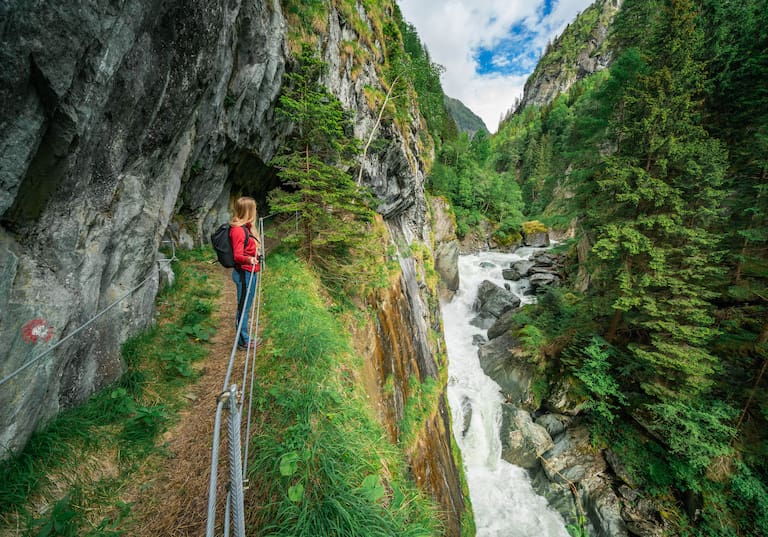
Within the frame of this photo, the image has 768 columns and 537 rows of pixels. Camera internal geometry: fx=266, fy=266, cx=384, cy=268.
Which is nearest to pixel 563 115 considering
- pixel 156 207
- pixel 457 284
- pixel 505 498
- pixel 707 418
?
pixel 457 284

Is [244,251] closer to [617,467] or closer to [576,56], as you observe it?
[617,467]

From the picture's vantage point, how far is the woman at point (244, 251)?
11.9ft

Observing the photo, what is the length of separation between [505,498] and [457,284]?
1317 cm

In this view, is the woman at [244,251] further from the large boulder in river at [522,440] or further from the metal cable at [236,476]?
the large boulder in river at [522,440]

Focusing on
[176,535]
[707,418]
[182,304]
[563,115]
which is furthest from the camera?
[563,115]

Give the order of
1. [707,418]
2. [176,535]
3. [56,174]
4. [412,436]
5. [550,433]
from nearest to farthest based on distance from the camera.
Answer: [176,535] → [56,174] → [412,436] → [707,418] → [550,433]

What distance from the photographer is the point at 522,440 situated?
399 inches

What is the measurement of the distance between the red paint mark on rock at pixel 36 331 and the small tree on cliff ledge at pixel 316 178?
3588 mm

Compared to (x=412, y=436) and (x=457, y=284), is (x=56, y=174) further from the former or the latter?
(x=457, y=284)

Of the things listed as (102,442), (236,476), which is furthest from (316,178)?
(236,476)

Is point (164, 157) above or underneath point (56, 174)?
above

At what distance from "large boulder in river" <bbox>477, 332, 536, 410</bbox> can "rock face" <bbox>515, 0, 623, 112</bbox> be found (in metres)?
123

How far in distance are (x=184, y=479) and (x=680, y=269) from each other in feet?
40.3

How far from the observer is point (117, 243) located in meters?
3.04
